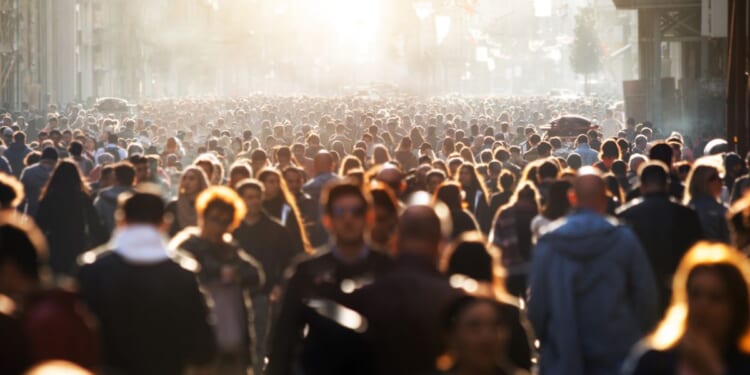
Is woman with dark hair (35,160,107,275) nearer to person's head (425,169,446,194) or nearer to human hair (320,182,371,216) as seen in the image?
person's head (425,169,446,194)

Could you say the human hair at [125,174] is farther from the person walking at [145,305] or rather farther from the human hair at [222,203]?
the person walking at [145,305]

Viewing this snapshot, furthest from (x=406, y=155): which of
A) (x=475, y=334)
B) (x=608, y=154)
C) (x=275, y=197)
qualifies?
(x=475, y=334)

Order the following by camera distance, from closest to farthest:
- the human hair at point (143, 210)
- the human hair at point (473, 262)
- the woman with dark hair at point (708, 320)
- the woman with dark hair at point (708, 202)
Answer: the woman with dark hair at point (708, 320) → the human hair at point (473, 262) → the human hair at point (143, 210) → the woman with dark hair at point (708, 202)

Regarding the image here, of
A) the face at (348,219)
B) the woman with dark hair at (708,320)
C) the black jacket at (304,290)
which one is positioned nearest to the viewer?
the woman with dark hair at (708,320)

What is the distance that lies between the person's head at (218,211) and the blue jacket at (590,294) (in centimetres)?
151

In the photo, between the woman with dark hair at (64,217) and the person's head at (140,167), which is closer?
the woman with dark hair at (64,217)

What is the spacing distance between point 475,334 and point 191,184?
24.1 ft

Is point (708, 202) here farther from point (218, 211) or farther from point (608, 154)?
point (608, 154)

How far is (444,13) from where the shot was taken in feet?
623

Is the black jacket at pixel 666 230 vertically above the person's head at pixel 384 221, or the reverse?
the person's head at pixel 384 221

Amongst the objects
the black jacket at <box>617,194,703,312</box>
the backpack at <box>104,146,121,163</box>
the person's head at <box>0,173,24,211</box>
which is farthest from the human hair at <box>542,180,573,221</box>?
the backpack at <box>104,146,121,163</box>

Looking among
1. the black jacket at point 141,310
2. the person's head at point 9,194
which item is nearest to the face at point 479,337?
the black jacket at point 141,310

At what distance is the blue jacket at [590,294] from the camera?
344 inches

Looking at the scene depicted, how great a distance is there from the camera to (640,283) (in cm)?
884
